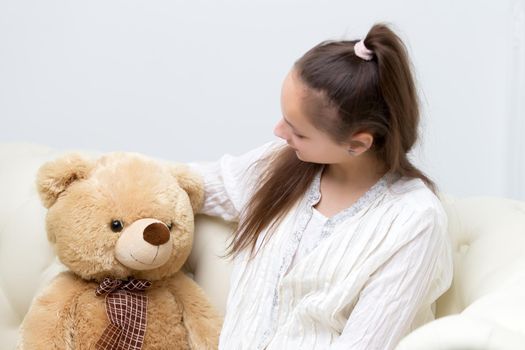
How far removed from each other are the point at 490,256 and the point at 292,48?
0.78 meters

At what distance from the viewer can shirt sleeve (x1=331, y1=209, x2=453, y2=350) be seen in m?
1.19

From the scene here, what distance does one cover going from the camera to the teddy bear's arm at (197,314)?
1470 millimetres

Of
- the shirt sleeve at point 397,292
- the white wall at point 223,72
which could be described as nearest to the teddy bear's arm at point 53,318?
the shirt sleeve at point 397,292

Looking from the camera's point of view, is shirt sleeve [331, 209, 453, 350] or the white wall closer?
shirt sleeve [331, 209, 453, 350]

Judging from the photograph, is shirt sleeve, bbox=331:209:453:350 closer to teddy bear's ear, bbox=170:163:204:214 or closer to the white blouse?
the white blouse

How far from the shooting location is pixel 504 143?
1.93m

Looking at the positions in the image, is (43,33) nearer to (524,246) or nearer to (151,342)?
(151,342)

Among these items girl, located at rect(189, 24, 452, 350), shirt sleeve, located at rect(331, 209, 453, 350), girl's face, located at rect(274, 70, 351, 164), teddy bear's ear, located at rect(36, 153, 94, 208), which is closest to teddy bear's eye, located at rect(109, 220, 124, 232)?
teddy bear's ear, located at rect(36, 153, 94, 208)

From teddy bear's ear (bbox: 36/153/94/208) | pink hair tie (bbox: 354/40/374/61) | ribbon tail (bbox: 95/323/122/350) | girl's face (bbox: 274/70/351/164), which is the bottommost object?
ribbon tail (bbox: 95/323/122/350)

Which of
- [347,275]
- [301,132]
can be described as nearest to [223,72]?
[301,132]

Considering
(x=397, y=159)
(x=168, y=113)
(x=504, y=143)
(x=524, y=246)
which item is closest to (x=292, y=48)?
(x=168, y=113)

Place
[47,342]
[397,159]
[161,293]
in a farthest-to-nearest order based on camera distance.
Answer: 1. [161,293]
2. [47,342]
3. [397,159]

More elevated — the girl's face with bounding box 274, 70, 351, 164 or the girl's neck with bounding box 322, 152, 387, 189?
the girl's face with bounding box 274, 70, 351, 164

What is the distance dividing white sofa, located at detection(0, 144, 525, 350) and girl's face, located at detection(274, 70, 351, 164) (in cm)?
31
